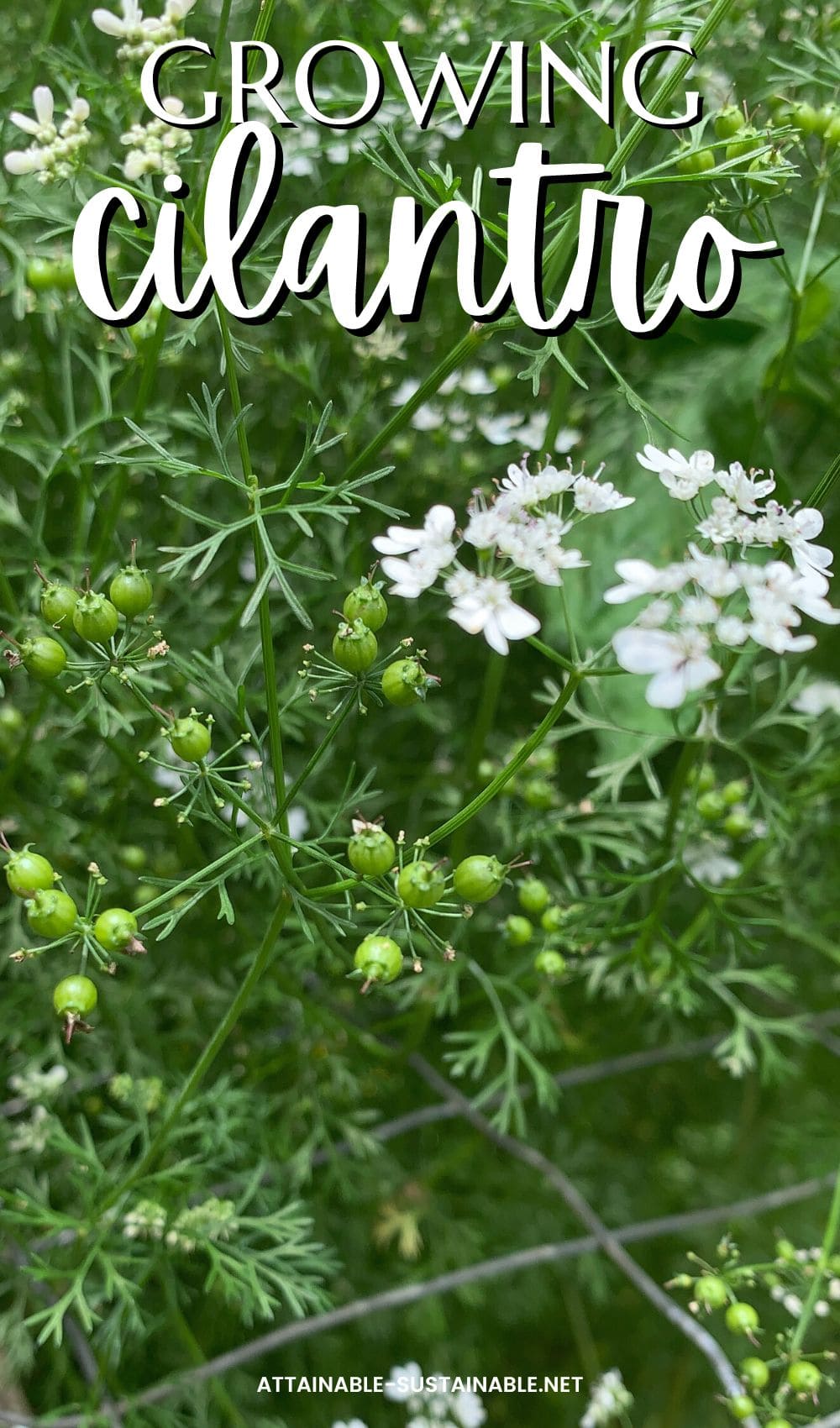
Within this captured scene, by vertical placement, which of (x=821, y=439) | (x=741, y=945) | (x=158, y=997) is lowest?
(x=158, y=997)

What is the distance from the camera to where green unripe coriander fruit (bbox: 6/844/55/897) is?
564 mm

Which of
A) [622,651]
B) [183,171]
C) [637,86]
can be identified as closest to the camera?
[622,651]

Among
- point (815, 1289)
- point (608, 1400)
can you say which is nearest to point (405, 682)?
point (815, 1289)

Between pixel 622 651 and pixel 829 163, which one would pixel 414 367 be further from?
pixel 622 651

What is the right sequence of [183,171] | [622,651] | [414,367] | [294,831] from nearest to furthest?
[622,651], [183,171], [294,831], [414,367]

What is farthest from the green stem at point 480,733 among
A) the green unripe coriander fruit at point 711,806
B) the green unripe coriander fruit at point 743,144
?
the green unripe coriander fruit at point 743,144

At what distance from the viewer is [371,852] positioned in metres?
0.54

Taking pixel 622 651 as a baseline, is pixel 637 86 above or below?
above

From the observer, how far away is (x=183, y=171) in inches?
31.3

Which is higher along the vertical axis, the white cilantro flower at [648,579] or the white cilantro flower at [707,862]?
the white cilantro flower at [648,579]

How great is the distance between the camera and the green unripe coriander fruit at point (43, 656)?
0.58 m

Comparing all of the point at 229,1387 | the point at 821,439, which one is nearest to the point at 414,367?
the point at 821,439

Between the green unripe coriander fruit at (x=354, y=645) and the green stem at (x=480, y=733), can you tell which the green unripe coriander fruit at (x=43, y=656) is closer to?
the green unripe coriander fruit at (x=354, y=645)

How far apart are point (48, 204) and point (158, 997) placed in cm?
71
